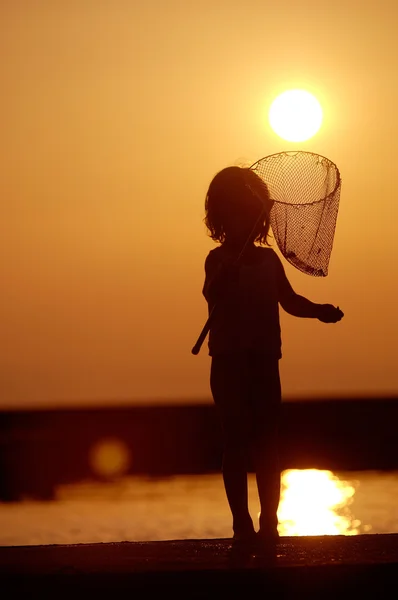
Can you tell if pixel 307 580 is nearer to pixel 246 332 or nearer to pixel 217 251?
pixel 246 332

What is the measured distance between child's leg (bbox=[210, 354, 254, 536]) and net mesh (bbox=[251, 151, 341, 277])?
918 mm

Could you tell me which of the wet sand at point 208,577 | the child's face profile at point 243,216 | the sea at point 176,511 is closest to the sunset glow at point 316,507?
the sea at point 176,511

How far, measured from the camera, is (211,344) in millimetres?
4922

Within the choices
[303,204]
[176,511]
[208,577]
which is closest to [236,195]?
[303,204]

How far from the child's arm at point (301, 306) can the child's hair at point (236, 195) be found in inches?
11.2

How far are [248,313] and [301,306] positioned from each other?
1.47ft

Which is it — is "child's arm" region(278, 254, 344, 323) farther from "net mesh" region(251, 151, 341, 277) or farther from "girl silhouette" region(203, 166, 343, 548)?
"net mesh" region(251, 151, 341, 277)

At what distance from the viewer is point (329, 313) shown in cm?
512

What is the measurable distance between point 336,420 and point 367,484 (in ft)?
99.1

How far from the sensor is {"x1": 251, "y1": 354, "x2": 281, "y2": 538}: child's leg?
482 cm

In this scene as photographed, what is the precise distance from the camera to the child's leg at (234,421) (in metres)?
4.80

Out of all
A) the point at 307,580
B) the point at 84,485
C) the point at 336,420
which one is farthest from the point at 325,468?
the point at 336,420

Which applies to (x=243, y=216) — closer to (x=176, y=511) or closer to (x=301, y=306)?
(x=301, y=306)

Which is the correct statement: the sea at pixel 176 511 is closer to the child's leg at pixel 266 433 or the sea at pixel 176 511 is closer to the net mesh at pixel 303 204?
the child's leg at pixel 266 433
